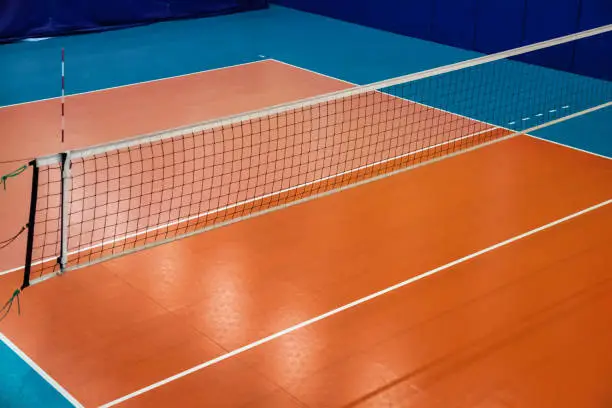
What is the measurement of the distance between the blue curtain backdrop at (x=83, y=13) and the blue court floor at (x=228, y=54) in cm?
18

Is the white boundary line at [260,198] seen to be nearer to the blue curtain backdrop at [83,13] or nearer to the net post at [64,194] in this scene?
the net post at [64,194]

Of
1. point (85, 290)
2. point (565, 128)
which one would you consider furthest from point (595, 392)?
point (565, 128)

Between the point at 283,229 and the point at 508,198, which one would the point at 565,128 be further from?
the point at 283,229

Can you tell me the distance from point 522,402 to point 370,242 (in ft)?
8.03

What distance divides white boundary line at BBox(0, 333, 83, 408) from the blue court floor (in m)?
5.70

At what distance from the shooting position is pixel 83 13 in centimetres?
1464

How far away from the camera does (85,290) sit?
708cm

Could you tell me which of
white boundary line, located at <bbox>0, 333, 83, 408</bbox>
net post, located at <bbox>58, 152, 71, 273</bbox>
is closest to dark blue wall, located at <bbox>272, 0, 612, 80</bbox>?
net post, located at <bbox>58, 152, 71, 273</bbox>

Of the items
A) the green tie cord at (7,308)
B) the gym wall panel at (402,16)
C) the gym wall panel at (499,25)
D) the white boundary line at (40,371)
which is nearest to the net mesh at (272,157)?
the green tie cord at (7,308)

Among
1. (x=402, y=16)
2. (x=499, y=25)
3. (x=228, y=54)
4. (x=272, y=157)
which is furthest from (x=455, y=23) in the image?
(x=272, y=157)

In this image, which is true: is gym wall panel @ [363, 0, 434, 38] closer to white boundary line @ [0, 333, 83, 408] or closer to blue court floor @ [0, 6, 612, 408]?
blue court floor @ [0, 6, 612, 408]

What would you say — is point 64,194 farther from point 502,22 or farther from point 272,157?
point 502,22

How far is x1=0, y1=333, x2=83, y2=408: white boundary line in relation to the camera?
19.0ft

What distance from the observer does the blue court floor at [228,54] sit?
1190cm
